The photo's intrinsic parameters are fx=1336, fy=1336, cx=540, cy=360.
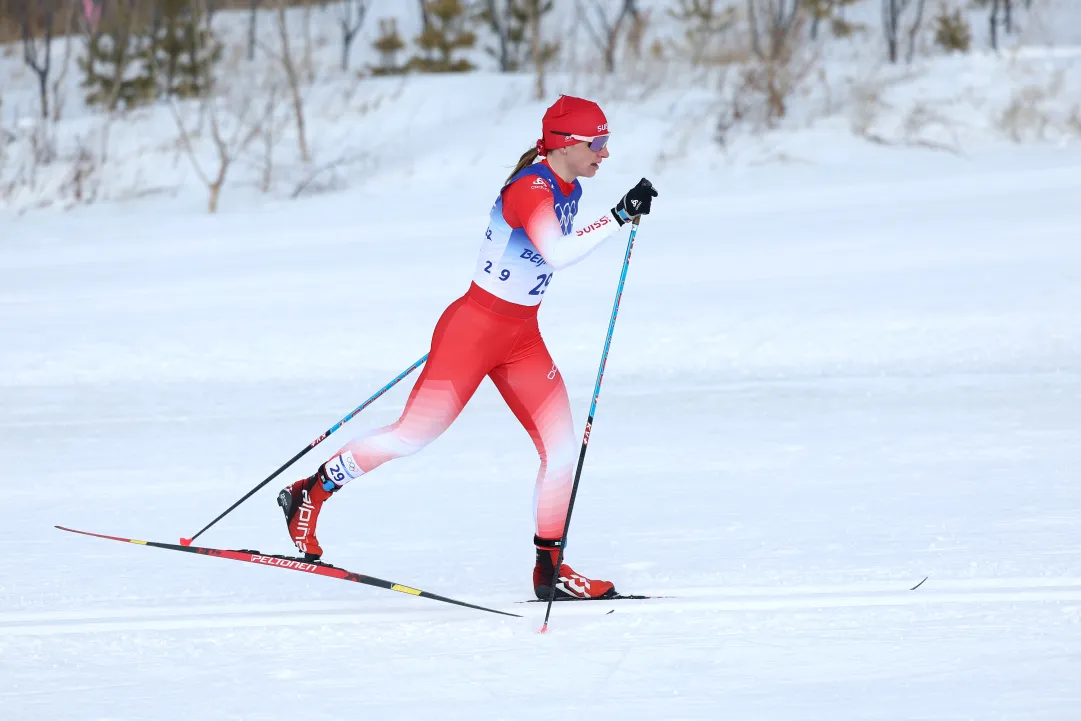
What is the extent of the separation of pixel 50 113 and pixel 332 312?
36.3 feet

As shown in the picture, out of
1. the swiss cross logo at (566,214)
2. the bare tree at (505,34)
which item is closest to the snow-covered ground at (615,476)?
the swiss cross logo at (566,214)

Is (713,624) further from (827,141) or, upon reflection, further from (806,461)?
(827,141)

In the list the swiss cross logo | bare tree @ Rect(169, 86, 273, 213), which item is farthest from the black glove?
bare tree @ Rect(169, 86, 273, 213)

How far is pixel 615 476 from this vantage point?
5504 mm

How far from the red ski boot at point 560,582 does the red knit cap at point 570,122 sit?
118 centimetres

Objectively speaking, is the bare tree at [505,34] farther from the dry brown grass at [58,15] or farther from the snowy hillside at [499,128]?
the snowy hillside at [499,128]

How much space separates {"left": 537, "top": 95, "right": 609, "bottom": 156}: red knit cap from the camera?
375 cm

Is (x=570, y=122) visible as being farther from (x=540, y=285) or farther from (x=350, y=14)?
(x=350, y=14)

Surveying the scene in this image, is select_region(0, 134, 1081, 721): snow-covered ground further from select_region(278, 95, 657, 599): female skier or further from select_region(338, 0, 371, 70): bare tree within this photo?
select_region(338, 0, 371, 70): bare tree

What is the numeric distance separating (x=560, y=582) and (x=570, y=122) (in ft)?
4.47

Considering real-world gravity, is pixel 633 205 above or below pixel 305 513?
above

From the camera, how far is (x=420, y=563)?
4.46 m

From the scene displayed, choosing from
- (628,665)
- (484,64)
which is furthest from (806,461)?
(484,64)

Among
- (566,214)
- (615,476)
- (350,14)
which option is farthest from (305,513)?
(350,14)
